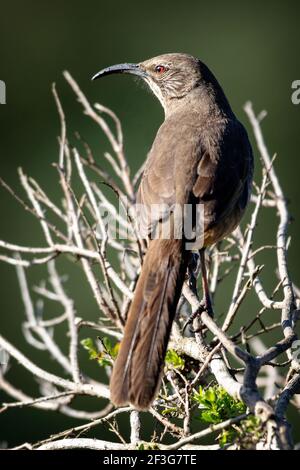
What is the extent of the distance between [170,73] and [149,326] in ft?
8.25

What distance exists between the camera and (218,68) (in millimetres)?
12625

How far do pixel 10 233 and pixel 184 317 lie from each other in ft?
21.1

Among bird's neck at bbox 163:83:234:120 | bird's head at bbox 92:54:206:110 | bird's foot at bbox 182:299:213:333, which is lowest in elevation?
bird's foot at bbox 182:299:213:333

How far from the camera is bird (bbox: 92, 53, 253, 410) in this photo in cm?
381

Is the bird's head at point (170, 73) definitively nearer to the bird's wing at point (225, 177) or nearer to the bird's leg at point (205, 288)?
the bird's wing at point (225, 177)

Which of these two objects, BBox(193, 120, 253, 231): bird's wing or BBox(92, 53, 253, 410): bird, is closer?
BBox(92, 53, 253, 410): bird

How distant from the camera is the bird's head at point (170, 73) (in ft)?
19.4

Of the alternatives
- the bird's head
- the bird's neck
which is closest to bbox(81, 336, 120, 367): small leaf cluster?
the bird's neck

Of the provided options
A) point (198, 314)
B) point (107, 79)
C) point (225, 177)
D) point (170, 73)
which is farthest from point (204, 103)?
point (107, 79)

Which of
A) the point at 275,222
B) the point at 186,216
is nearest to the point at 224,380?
the point at 186,216

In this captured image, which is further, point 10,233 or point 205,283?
point 10,233

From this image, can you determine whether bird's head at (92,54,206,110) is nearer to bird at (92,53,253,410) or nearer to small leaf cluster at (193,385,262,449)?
bird at (92,53,253,410)

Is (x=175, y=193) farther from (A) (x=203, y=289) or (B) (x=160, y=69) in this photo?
(B) (x=160, y=69)
